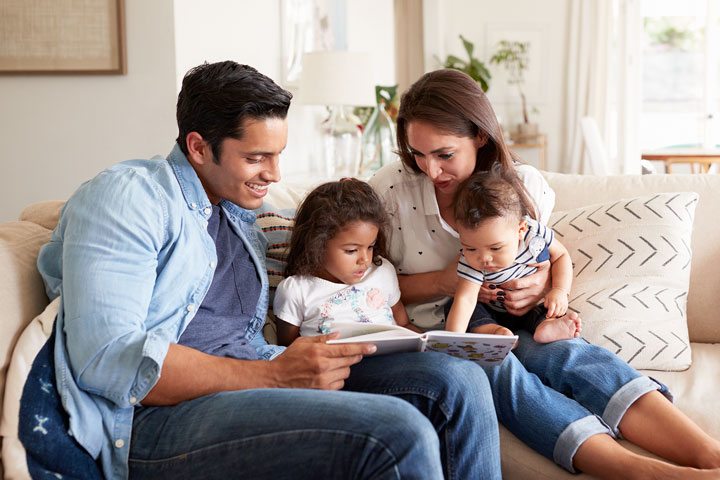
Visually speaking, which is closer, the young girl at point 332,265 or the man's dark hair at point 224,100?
the man's dark hair at point 224,100

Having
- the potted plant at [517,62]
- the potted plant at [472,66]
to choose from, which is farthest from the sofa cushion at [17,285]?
the potted plant at [517,62]

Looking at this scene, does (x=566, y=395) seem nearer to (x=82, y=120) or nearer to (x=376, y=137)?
(x=82, y=120)

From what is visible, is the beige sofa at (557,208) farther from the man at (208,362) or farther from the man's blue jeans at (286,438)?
the man's blue jeans at (286,438)

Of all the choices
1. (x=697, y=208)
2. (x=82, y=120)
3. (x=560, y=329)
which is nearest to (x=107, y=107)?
(x=82, y=120)

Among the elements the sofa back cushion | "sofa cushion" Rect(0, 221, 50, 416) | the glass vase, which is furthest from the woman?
the glass vase

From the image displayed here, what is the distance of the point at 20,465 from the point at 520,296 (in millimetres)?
1216

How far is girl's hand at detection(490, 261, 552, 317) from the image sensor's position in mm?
1818

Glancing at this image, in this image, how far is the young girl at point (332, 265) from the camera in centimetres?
176

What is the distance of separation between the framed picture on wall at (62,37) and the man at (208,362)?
138 cm

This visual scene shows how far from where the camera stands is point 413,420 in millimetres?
1201

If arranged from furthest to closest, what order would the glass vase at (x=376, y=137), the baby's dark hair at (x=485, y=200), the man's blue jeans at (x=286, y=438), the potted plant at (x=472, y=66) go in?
the potted plant at (x=472, y=66), the glass vase at (x=376, y=137), the baby's dark hair at (x=485, y=200), the man's blue jeans at (x=286, y=438)

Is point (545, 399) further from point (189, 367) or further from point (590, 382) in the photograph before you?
point (189, 367)

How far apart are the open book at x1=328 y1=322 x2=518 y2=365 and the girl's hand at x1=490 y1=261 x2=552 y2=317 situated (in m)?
0.33

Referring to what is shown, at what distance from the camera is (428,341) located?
1419 millimetres
